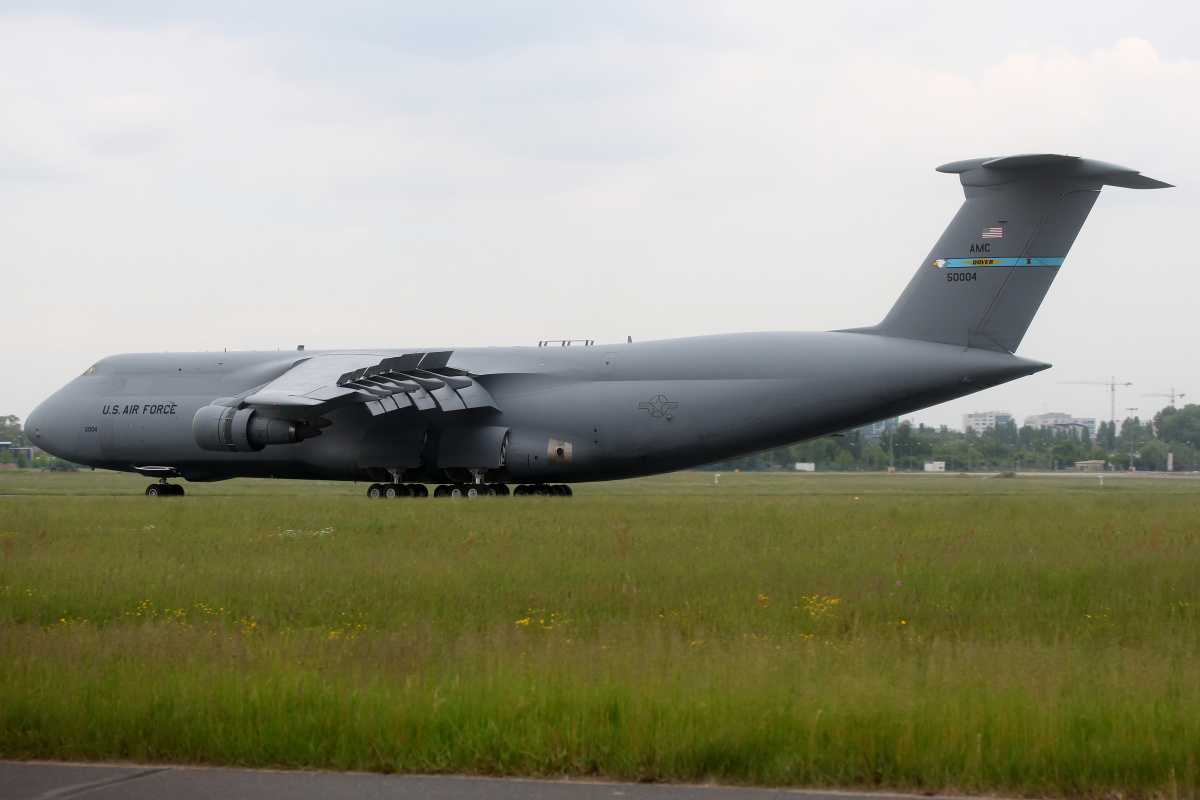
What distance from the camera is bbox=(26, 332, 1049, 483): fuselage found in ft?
74.7

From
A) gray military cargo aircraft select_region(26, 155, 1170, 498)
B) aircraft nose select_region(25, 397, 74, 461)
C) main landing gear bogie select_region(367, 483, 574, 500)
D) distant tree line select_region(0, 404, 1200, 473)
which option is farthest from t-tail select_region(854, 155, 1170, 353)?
distant tree line select_region(0, 404, 1200, 473)

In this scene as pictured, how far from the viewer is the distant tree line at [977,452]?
95.0 m

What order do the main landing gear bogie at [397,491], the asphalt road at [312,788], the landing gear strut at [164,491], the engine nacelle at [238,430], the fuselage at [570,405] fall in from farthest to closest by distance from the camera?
1. the landing gear strut at [164,491]
2. the main landing gear bogie at [397,491]
3. the engine nacelle at [238,430]
4. the fuselage at [570,405]
5. the asphalt road at [312,788]

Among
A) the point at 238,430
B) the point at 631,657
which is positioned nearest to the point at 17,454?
the point at 238,430

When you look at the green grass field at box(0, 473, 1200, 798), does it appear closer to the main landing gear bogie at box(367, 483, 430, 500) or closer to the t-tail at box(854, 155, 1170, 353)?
the t-tail at box(854, 155, 1170, 353)

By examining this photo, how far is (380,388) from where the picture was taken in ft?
80.9

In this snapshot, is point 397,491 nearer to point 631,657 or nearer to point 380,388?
point 380,388

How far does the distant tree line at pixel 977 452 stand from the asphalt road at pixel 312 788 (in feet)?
247

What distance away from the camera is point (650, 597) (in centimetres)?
1021

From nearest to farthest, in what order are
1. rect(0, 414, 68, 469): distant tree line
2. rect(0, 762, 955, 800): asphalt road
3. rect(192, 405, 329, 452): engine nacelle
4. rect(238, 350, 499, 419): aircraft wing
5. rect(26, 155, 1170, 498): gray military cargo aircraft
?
1. rect(0, 762, 955, 800): asphalt road
2. rect(26, 155, 1170, 498): gray military cargo aircraft
3. rect(238, 350, 499, 419): aircraft wing
4. rect(192, 405, 329, 452): engine nacelle
5. rect(0, 414, 68, 469): distant tree line

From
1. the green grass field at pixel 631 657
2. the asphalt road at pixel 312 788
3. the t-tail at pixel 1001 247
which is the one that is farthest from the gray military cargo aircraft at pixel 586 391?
the asphalt road at pixel 312 788

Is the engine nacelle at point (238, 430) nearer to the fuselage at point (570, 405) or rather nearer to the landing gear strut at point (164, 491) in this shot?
the fuselage at point (570, 405)

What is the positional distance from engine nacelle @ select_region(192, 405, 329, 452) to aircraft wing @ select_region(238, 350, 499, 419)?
1.02ft

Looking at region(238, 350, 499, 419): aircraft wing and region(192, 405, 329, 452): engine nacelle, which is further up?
region(238, 350, 499, 419): aircraft wing
